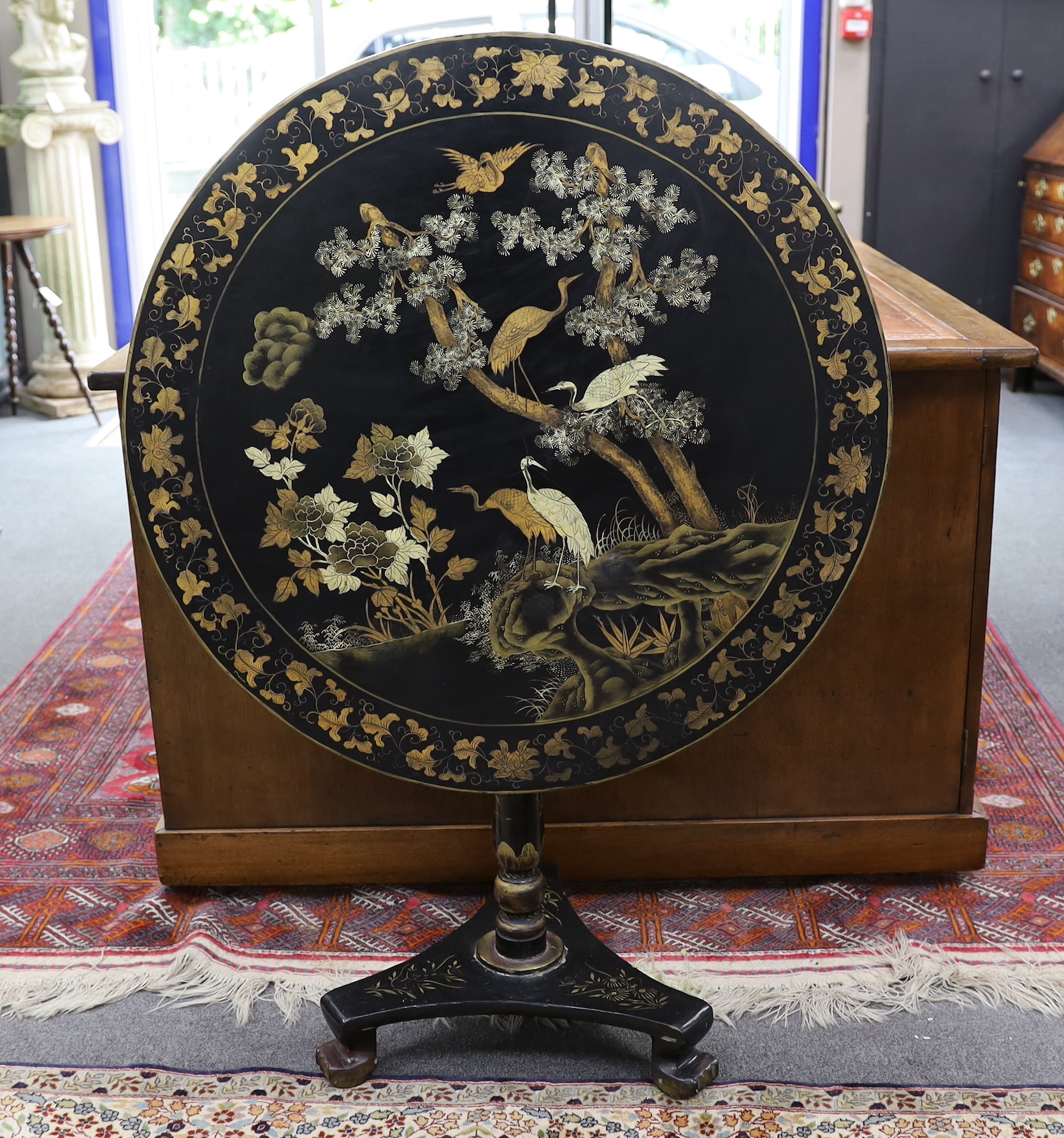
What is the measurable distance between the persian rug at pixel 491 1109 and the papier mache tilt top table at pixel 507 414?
37 centimetres

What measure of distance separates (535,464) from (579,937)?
65cm

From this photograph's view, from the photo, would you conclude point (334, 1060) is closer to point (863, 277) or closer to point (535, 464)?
point (535, 464)

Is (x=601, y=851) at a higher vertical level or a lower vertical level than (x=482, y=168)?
lower

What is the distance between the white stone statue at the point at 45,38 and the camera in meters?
5.18

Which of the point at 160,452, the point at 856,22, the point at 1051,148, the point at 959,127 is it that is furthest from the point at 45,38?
the point at 160,452

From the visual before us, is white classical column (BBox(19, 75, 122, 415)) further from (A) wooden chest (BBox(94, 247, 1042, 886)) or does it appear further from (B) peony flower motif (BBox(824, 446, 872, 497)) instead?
(B) peony flower motif (BBox(824, 446, 872, 497))

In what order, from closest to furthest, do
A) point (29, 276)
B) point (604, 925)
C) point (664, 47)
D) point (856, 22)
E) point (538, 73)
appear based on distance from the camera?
point (538, 73) → point (604, 925) → point (29, 276) → point (856, 22) → point (664, 47)

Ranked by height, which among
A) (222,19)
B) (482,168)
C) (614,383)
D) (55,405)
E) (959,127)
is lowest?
(55,405)

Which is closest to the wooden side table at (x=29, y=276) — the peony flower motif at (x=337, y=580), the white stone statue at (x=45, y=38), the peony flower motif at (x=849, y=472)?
the white stone statue at (x=45, y=38)

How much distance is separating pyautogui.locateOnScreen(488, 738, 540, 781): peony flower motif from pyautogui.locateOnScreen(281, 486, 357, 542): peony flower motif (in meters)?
0.29

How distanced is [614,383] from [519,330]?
0.37 ft

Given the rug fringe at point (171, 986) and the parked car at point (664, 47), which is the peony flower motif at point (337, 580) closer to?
the rug fringe at point (171, 986)

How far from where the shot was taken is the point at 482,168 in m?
1.29

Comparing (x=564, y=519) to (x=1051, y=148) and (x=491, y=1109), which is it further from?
(x=1051, y=148)
